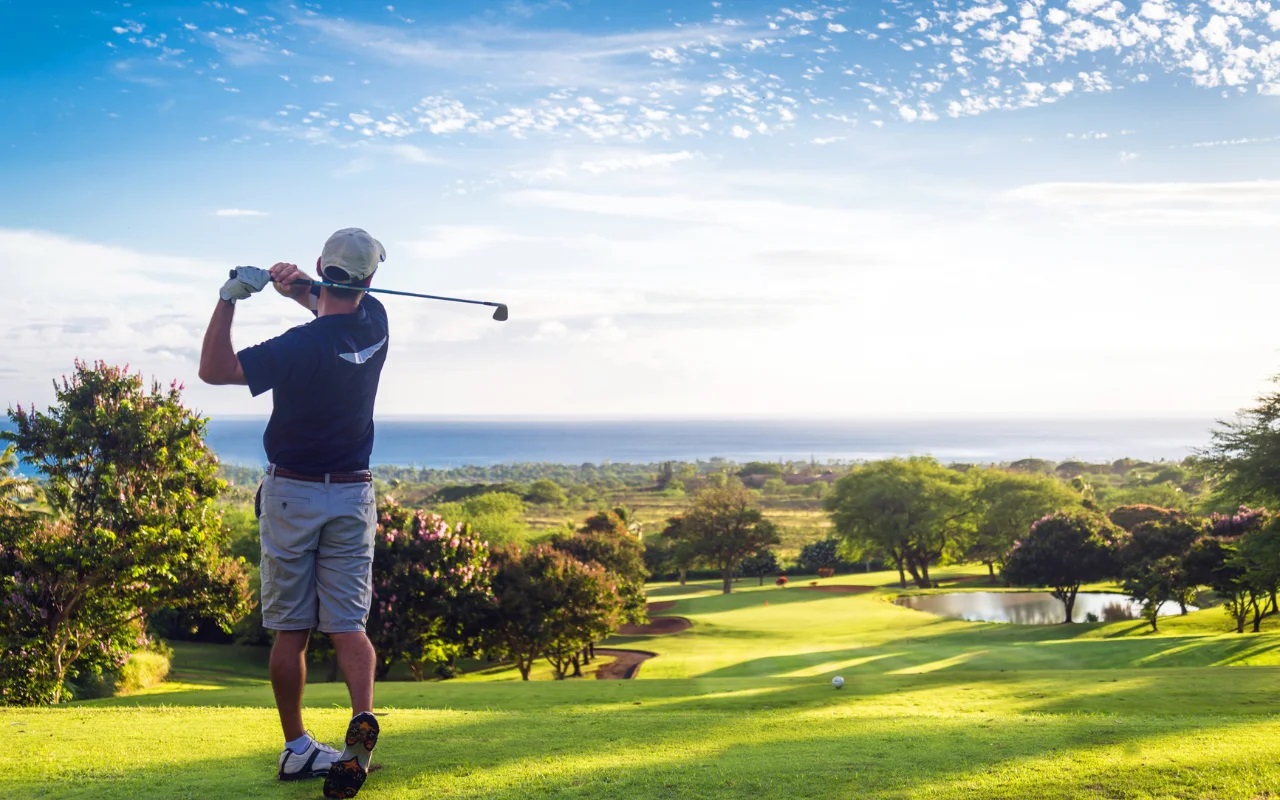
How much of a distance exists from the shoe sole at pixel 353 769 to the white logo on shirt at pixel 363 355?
6.04 ft

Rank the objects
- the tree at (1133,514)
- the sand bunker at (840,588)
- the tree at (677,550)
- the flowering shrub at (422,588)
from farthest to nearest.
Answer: the tree at (677,550), the tree at (1133,514), the sand bunker at (840,588), the flowering shrub at (422,588)

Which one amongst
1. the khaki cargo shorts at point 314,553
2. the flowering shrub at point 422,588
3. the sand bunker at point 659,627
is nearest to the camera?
the khaki cargo shorts at point 314,553

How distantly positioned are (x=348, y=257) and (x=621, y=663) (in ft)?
96.2

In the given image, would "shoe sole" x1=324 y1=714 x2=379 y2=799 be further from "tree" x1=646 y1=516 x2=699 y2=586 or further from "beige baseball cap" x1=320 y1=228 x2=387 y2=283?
"tree" x1=646 y1=516 x2=699 y2=586

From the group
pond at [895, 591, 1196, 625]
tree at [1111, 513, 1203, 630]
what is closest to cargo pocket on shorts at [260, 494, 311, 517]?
tree at [1111, 513, 1203, 630]

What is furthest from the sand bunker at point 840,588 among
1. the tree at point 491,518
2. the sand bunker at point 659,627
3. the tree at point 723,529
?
the tree at point 491,518

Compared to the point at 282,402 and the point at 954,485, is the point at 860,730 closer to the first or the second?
the point at 282,402

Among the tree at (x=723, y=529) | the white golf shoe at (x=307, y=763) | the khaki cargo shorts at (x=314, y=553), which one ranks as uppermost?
the khaki cargo shorts at (x=314, y=553)

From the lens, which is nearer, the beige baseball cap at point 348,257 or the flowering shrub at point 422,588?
the beige baseball cap at point 348,257

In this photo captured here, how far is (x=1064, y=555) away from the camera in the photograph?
3944cm

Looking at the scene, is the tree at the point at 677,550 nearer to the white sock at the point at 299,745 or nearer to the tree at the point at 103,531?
the tree at the point at 103,531

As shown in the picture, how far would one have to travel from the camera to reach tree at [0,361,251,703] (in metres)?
17.2

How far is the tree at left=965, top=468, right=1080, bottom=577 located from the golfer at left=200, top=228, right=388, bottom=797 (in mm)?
60657

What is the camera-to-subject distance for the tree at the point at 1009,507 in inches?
2420
